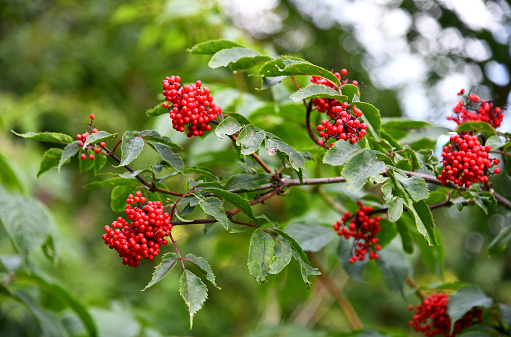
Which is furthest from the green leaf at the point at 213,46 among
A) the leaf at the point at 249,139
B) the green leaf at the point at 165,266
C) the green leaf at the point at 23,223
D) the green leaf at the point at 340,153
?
the green leaf at the point at 23,223

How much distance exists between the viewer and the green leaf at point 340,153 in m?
0.83

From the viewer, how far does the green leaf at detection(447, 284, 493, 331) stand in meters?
1.16

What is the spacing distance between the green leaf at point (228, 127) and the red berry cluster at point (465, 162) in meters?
0.45

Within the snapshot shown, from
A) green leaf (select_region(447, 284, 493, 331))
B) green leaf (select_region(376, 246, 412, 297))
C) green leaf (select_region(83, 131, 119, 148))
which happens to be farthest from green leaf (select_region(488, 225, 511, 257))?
green leaf (select_region(83, 131, 119, 148))

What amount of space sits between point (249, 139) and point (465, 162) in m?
0.45

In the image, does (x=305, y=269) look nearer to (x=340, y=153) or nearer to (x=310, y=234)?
(x=340, y=153)

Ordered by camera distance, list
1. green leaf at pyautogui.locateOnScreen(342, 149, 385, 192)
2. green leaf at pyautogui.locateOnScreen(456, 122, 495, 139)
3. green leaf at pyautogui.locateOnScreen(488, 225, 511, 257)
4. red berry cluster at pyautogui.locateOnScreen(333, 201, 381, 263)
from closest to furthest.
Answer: green leaf at pyautogui.locateOnScreen(342, 149, 385, 192) < green leaf at pyautogui.locateOnScreen(456, 122, 495, 139) < red berry cluster at pyautogui.locateOnScreen(333, 201, 381, 263) < green leaf at pyautogui.locateOnScreen(488, 225, 511, 257)

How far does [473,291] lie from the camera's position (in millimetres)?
1241

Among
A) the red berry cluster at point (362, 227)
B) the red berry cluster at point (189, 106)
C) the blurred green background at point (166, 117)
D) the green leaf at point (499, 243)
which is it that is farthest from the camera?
the blurred green background at point (166, 117)

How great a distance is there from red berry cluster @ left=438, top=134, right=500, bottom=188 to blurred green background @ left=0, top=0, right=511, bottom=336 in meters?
0.72

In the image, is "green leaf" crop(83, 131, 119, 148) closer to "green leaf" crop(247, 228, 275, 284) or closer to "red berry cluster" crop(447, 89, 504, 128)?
"green leaf" crop(247, 228, 275, 284)

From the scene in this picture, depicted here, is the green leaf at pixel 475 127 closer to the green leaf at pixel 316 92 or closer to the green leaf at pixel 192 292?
the green leaf at pixel 316 92

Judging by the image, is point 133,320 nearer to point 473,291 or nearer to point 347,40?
point 473,291

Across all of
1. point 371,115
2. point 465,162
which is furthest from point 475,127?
point 371,115
